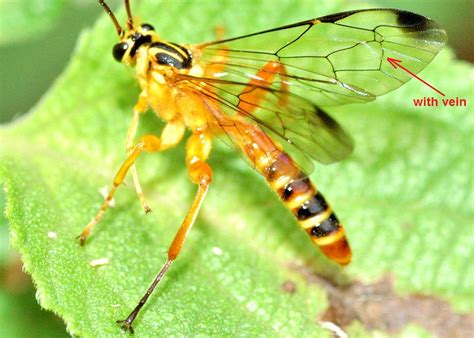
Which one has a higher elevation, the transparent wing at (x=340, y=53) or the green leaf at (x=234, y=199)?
the transparent wing at (x=340, y=53)

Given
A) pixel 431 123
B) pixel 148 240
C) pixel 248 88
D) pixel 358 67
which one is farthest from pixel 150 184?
pixel 431 123

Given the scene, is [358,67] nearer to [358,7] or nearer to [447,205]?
[358,7]

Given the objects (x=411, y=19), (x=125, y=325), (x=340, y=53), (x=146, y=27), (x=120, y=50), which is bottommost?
(x=125, y=325)

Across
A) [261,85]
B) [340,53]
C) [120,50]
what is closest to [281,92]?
[261,85]

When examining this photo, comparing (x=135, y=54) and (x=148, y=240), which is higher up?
(x=135, y=54)

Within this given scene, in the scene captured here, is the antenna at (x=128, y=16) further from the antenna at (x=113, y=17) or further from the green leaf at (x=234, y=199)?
the green leaf at (x=234, y=199)

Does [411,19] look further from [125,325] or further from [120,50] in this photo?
[125,325]

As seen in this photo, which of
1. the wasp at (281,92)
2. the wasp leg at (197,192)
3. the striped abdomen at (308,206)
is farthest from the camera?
the striped abdomen at (308,206)

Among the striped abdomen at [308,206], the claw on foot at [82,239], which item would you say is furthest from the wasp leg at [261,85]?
the claw on foot at [82,239]
